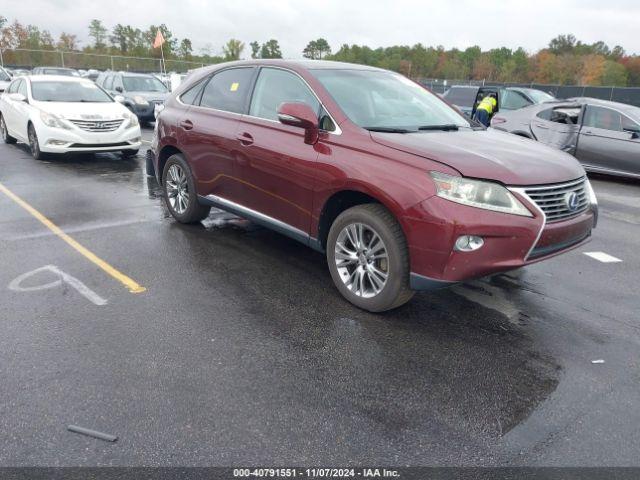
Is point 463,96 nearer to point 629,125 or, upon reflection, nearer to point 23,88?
point 629,125

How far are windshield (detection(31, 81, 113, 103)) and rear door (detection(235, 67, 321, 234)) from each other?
23.1 ft

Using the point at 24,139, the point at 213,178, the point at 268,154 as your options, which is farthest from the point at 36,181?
the point at 268,154

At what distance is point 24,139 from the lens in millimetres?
10453

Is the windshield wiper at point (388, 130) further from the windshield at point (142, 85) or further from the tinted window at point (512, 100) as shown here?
the windshield at point (142, 85)

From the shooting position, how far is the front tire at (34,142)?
972cm

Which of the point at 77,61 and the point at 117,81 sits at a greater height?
the point at 77,61

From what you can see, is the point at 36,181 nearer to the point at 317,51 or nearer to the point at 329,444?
the point at 329,444

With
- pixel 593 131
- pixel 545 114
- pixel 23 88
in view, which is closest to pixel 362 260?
pixel 593 131

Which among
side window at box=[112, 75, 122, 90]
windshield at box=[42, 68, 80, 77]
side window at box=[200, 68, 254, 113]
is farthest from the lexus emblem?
windshield at box=[42, 68, 80, 77]

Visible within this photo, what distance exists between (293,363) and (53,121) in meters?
8.27

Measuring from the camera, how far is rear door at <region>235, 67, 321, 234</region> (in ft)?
13.9

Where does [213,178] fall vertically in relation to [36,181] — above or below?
above

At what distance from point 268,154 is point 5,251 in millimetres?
2824

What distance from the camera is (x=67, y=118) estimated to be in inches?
368
